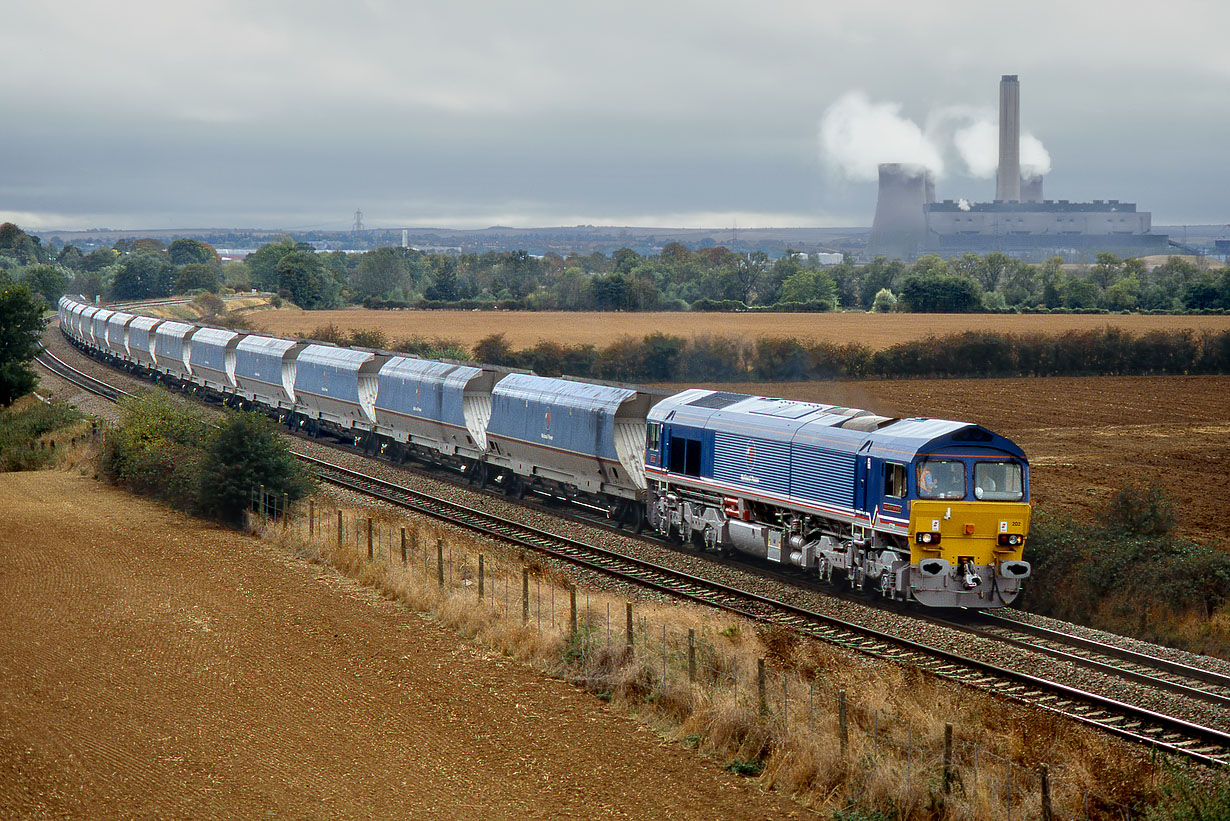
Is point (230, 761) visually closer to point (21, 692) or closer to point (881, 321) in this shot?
point (21, 692)

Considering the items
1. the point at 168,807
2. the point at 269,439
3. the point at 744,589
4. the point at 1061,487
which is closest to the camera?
the point at 168,807

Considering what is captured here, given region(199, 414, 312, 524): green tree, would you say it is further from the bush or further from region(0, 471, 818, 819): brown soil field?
the bush

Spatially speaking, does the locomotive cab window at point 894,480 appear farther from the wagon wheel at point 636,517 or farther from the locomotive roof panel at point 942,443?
the wagon wheel at point 636,517

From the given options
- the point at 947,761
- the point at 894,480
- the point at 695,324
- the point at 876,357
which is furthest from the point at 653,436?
the point at 695,324

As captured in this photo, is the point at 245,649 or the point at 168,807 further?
the point at 245,649

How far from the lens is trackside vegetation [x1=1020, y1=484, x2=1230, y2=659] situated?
909 inches

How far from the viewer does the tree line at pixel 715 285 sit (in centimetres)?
11912

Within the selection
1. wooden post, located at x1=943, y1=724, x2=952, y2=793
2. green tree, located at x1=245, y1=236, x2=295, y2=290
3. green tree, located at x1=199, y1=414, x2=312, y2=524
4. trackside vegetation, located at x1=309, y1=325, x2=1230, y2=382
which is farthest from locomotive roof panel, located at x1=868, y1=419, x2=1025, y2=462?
green tree, located at x1=245, y1=236, x2=295, y2=290

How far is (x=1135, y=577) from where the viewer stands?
2455 centimetres

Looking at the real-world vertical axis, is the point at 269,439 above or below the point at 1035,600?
above

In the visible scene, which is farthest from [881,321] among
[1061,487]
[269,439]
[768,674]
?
[768,674]

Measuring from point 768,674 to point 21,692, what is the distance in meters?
11.0

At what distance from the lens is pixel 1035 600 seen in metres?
25.7

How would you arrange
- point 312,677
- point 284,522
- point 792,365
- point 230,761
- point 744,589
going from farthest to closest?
point 792,365 < point 284,522 < point 744,589 < point 312,677 < point 230,761
